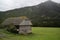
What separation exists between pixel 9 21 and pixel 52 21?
2.77 feet

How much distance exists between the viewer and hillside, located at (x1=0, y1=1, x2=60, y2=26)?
303cm

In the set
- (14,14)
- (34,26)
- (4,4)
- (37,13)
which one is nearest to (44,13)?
(37,13)

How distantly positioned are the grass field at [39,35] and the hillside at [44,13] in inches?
4.7

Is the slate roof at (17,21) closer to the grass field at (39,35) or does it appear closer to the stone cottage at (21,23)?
the stone cottage at (21,23)

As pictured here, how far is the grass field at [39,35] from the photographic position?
2.85 m

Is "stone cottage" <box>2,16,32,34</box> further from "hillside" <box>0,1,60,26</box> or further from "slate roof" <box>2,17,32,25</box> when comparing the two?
"hillside" <box>0,1,60,26</box>

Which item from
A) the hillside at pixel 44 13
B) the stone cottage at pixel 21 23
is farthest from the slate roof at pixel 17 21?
the hillside at pixel 44 13

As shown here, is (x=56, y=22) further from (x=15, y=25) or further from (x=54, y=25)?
(x=15, y=25)

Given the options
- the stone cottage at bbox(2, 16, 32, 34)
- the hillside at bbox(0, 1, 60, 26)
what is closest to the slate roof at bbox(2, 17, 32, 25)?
the stone cottage at bbox(2, 16, 32, 34)

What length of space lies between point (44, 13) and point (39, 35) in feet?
1.48

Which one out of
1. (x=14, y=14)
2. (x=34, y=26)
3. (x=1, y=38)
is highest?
(x=14, y=14)

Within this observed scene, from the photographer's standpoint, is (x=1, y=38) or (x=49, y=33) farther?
(x=49, y=33)

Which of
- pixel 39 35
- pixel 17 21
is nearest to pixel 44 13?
pixel 39 35

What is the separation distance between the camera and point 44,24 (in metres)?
3.06
